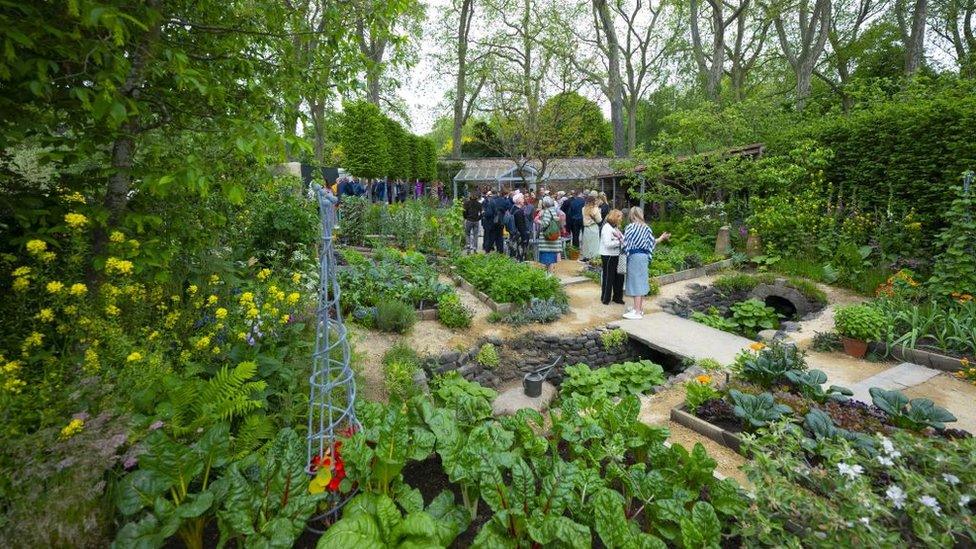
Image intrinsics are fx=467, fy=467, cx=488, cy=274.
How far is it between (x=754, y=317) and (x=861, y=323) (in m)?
2.03

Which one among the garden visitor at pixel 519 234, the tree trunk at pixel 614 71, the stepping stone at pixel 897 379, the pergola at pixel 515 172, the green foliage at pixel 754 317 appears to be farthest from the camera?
the pergola at pixel 515 172

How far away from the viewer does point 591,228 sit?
1091cm

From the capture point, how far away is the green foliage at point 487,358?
614 centimetres

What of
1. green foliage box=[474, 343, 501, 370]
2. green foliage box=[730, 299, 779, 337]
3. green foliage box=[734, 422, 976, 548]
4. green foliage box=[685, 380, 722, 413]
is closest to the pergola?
green foliage box=[730, 299, 779, 337]

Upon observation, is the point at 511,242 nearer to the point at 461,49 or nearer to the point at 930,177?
the point at 930,177

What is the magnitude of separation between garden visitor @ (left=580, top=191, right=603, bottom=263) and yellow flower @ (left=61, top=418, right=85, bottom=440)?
9367 mm

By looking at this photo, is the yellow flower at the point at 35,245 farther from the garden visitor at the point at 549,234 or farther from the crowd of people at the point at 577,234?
the garden visitor at the point at 549,234

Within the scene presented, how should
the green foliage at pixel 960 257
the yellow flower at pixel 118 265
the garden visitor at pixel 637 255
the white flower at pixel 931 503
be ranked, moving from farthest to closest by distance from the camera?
the garden visitor at pixel 637 255 → the green foliage at pixel 960 257 → the yellow flower at pixel 118 265 → the white flower at pixel 931 503

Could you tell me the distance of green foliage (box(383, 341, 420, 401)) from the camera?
468 cm

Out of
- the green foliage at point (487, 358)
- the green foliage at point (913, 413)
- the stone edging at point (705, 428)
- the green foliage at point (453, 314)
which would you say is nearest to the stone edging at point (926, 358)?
the green foliage at point (913, 413)

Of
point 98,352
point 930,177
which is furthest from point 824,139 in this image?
point 98,352

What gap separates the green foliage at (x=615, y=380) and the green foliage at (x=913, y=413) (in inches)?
83.6

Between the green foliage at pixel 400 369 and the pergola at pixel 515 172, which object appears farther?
the pergola at pixel 515 172

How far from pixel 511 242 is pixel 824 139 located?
750 cm
